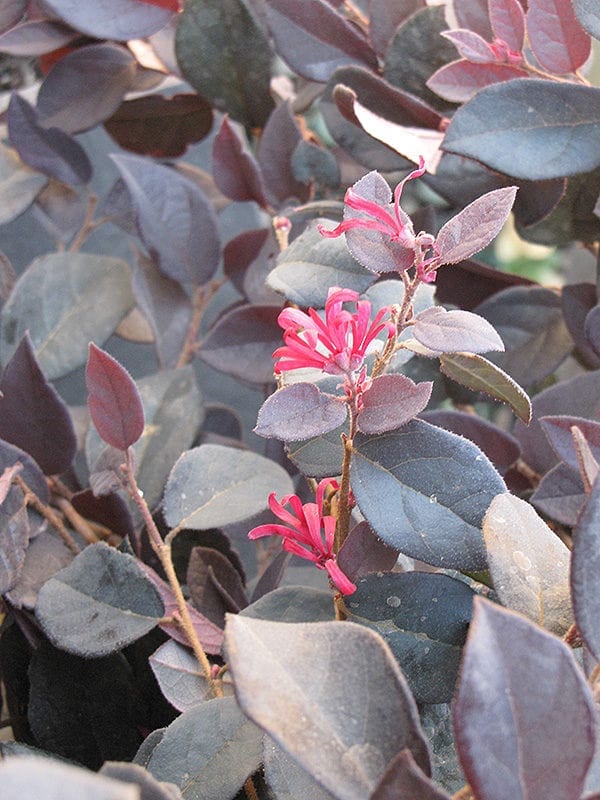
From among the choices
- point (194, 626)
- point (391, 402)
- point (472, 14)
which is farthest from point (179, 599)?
point (472, 14)

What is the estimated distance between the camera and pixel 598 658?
23cm

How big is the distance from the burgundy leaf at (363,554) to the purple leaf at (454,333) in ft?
0.24

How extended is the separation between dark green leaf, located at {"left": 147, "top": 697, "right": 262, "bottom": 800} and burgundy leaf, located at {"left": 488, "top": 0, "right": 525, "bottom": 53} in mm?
345

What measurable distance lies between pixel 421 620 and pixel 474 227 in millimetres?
136

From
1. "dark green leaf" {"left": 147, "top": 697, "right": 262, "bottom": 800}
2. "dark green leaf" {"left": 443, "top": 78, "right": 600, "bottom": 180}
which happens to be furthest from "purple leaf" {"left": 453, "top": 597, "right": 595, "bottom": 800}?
"dark green leaf" {"left": 443, "top": 78, "right": 600, "bottom": 180}

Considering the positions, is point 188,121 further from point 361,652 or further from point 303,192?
point 361,652

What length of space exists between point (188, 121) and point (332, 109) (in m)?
0.14

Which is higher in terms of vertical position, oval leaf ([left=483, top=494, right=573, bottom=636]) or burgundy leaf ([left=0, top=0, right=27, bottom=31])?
burgundy leaf ([left=0, top=0, right=27, bottom=31])

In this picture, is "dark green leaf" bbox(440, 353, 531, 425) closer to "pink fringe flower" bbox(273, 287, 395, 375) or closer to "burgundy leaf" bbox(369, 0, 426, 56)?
"pink fringe flower" bbox(273, 287, 395, 375)

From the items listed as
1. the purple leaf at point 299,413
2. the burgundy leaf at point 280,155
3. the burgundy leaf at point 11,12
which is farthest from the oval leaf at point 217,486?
A: the burgundy leaf at point 11,12

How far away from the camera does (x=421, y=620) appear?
0.98ft

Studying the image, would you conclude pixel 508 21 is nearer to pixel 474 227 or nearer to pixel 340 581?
pixel 474 227

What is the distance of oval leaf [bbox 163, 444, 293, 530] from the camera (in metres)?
0.39

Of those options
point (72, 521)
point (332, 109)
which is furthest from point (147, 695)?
point (332, 109)
